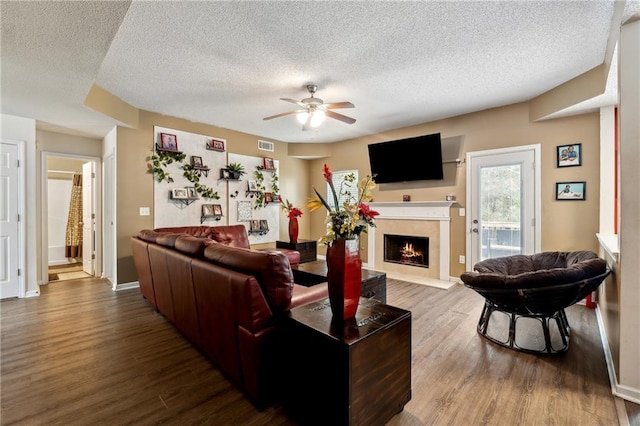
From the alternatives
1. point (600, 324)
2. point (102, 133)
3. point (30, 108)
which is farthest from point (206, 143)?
point (600, 324)

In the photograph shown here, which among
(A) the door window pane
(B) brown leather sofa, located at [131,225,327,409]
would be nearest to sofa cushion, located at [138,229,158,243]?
(B) brown leather sofa, located at [131,225,327,409]

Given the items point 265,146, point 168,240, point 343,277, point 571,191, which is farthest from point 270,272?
point 265,146

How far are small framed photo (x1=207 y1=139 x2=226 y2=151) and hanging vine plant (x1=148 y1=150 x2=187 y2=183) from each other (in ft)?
1.90

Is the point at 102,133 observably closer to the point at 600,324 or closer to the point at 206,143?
the point at 206,143

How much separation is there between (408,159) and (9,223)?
607 cm

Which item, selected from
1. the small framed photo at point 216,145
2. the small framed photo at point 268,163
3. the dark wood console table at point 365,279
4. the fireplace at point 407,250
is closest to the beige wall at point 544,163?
the fireplace at point 407,250

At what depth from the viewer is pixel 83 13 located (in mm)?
1852

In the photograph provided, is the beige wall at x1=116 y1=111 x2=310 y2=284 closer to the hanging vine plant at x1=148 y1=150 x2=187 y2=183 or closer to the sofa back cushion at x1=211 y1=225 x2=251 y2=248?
the hanging vine plant at x1=148 y1=150 x2=187 y2=183

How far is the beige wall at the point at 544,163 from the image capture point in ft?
11.9

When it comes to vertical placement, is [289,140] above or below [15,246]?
above

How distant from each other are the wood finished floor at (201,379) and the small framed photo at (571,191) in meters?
1.50

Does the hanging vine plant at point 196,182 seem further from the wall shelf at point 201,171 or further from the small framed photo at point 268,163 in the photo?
the small framed photo at point 268,163

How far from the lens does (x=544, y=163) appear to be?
3932mm

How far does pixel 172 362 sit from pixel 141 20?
278 centimetres
